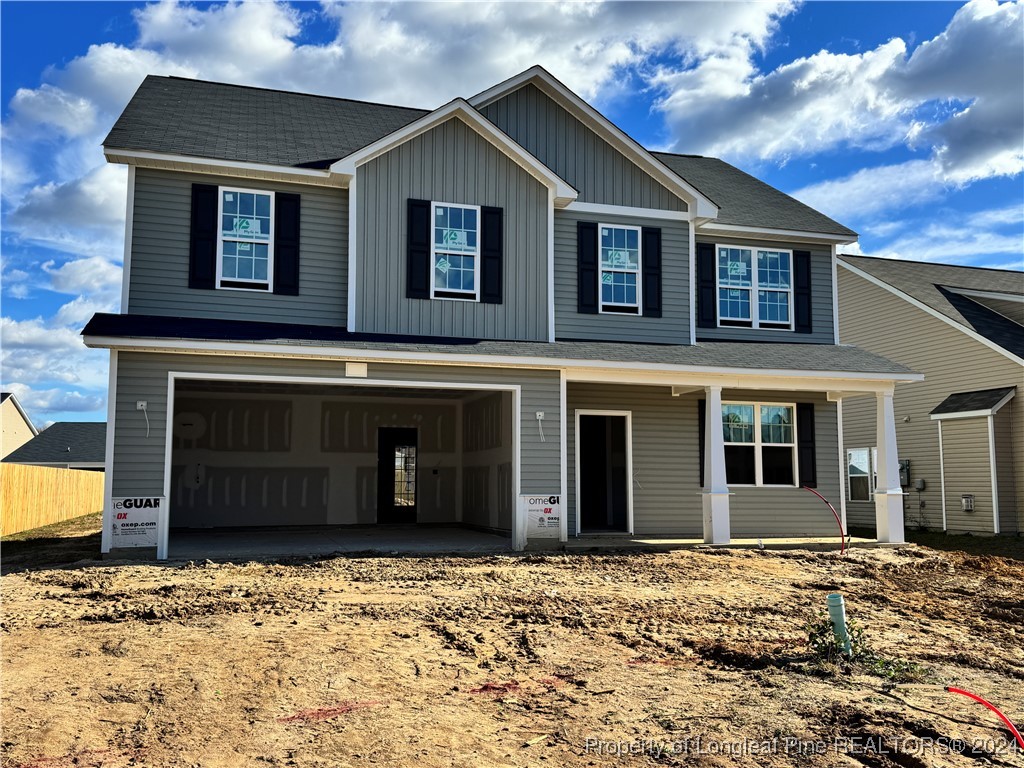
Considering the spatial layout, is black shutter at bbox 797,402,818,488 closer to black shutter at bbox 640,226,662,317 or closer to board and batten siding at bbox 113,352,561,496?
black shutter at bbox 640,226,662,317

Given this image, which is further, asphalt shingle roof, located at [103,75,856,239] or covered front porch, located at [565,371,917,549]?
covered front porch, located at [565,371,917,549]

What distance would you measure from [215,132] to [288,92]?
3.52 meters

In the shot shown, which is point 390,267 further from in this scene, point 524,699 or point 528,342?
point 524,699

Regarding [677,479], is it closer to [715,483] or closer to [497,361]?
[715,483]

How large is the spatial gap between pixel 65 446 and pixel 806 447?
1835 inches

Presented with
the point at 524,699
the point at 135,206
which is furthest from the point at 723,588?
the point at 135,206

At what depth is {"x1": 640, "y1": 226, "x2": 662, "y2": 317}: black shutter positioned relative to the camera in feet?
52.5

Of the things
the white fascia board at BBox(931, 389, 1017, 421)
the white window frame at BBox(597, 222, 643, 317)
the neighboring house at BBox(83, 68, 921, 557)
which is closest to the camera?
the neighboring house at BBox(83, 68, 921, 557)

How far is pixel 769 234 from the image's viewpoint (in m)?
17.2

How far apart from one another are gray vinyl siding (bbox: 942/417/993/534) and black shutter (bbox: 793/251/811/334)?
17.3ft

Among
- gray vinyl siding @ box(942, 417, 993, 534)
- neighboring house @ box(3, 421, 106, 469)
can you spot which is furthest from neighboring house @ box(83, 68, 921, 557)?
neighboring house @ box(3, 421, 106, 469)

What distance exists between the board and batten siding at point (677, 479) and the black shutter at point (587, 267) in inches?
62.5

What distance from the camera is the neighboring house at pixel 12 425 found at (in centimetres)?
5141

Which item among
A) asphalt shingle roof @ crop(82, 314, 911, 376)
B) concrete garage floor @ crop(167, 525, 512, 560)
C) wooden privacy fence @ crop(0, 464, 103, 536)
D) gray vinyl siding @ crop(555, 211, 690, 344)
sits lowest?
concrete garage floor @ crop(167, 525, 512, 560)
